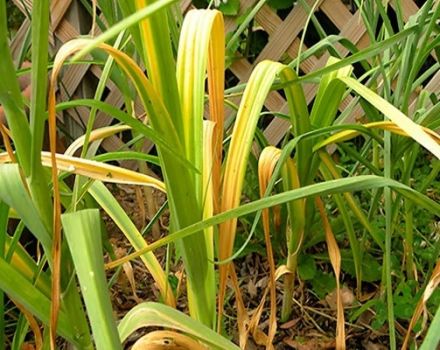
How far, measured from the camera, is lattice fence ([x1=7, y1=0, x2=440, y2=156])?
1663 mm

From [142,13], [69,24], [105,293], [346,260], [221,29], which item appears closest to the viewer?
[142,13]

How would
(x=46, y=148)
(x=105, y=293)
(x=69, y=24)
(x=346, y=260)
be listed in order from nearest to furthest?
1. (x=105, y=293)
2. (x=346, y=260)
3. (x=46, y=148)
4. (x=69, y=24)

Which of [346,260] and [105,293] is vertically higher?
[105,293]

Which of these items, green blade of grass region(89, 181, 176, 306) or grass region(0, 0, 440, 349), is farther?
green blade of grass region(89, 181, 176, 306)

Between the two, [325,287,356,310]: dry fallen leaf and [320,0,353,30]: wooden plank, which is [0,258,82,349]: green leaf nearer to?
[325,287,356,310]: dry fallen leaf

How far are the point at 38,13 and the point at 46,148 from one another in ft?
2.95

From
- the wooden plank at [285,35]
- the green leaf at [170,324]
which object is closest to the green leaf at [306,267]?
the green leaf at [170,324]

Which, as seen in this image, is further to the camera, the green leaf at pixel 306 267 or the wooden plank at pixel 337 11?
the wooden plank at pixel 337 11

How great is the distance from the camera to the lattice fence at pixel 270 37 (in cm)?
166

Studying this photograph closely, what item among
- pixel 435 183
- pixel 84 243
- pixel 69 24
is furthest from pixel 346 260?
pixel 69 24

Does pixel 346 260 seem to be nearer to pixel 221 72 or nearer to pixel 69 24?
pixel 221 72

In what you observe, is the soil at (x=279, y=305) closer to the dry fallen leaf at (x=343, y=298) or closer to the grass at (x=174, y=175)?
the dry fallen leaf at (x=343, y=298)

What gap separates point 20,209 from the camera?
585 mm

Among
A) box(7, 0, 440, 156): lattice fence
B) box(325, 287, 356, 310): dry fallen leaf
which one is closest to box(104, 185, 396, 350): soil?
box(325, 287, 356, 310): dry fallen leaf
